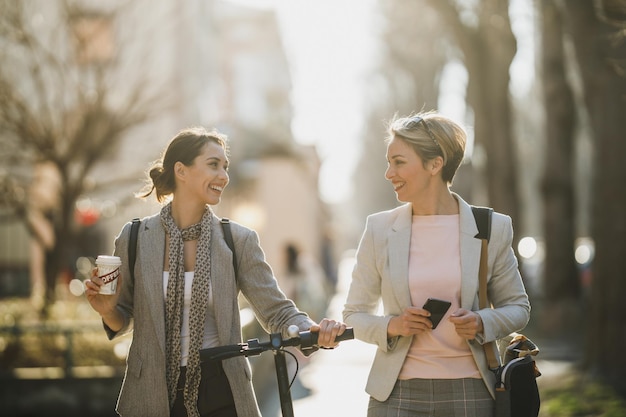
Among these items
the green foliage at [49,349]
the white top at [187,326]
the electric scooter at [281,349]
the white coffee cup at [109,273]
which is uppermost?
the white coffee cup at [109,273]

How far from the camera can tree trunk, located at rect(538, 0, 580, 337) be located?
17938 millimetres

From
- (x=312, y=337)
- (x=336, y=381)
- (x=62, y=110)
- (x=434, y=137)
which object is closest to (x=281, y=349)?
(x=312, y=337)

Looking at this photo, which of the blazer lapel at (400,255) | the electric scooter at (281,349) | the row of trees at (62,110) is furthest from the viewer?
the row of trees at (62,110)

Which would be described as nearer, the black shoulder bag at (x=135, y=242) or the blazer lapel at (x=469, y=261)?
the blazer lapel at (x=469, y=261)

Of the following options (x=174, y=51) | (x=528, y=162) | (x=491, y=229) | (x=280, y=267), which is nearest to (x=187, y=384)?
(x=491, y=229)

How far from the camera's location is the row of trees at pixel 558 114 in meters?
11.2

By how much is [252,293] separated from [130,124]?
10836mm

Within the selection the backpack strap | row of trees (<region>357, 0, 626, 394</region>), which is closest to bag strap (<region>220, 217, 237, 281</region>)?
the backpack strap

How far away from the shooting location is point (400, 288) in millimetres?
4191

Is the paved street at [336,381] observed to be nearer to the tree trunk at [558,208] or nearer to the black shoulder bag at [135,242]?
the tree trunk at [558,208]

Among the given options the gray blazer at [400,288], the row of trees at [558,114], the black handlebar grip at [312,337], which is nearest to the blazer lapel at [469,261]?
the gray blazer at [400,288]

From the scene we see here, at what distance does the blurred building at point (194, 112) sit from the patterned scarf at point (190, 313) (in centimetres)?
440

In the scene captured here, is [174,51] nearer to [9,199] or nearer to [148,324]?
[9,199]

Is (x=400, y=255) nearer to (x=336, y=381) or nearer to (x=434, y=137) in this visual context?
(x=434, y=137)
